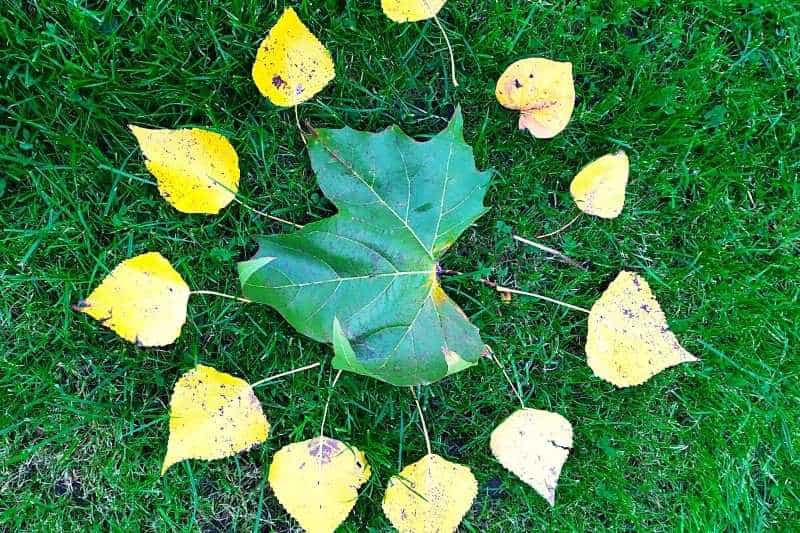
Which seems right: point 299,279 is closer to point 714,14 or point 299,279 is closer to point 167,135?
point 167,135

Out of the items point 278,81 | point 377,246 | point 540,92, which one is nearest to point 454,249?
point 377,246

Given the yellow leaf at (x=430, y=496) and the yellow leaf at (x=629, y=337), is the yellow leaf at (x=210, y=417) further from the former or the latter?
the yellow leaf at (x=629, y=337)

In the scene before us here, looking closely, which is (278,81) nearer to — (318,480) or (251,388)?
(251,388)

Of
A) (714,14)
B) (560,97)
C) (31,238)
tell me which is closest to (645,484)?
(560,97)

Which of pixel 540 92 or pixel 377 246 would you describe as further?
pixel 540 92

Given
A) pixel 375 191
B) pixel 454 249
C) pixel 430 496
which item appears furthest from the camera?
pixel 454 249

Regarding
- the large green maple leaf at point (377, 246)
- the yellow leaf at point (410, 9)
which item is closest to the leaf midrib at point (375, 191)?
the large green maple leaf at point (377, 246)

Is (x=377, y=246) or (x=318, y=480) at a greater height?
(x=377, y=246)
